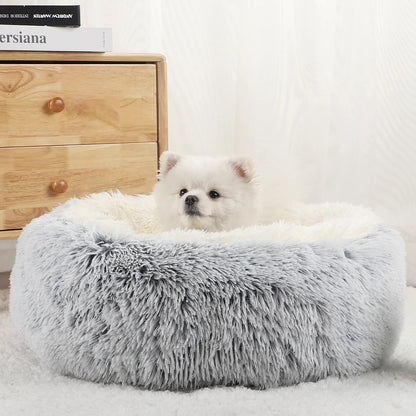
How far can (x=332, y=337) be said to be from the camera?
963 millimetres

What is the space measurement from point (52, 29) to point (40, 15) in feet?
0.16

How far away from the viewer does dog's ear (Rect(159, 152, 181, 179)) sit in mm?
1300

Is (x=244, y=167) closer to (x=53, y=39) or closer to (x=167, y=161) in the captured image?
(x=167, y=161)

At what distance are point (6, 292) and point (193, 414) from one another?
952 millimetres

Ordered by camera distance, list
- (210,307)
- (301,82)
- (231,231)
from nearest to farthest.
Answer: (210,307)
(231,231)
(301,82)

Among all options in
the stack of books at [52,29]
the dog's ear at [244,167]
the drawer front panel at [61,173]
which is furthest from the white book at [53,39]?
the dog's ear at [244,167]

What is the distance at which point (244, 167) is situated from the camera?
1273 millimetres

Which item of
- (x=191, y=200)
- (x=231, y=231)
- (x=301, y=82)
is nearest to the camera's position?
(x=231, y=231)

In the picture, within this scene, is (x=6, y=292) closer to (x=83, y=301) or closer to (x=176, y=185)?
(x=176, y=185)

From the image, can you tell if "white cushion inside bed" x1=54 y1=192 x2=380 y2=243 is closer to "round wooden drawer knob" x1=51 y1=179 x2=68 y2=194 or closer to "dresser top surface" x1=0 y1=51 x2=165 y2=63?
"round wooden drawer knob" x1=51 y1=179 x2=68 y2=194

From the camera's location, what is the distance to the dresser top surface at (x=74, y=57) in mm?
1374

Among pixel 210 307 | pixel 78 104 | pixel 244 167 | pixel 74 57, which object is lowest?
pixel 210 307

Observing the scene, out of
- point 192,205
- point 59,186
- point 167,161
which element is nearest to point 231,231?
point 192,205

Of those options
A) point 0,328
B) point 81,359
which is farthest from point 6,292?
point 81,359
